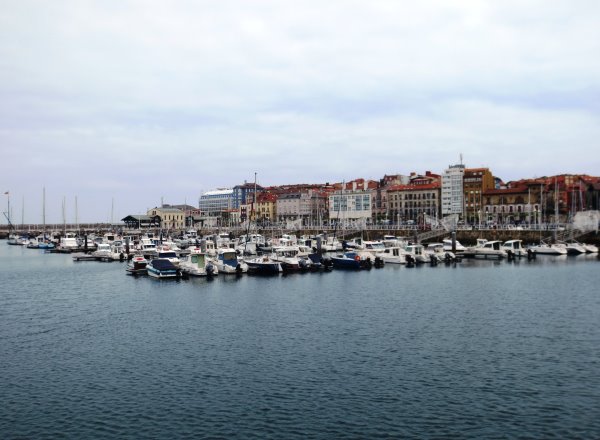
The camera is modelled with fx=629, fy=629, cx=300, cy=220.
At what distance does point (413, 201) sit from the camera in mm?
183750

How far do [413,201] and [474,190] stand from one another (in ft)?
67.8

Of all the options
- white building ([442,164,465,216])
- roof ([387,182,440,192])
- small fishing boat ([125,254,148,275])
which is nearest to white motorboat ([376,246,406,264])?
small fishing boat ([125,254,148,275])

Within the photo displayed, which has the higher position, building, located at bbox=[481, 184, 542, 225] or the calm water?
building, located at bbox=[481, 184, 542, 225]

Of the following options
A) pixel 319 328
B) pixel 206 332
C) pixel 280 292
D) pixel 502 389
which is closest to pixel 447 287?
pixel 280 292

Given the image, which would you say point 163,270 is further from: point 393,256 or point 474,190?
point 474,190

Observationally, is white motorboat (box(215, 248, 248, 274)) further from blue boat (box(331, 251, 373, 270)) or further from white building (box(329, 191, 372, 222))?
white building (box(329, 191, 372, 222))

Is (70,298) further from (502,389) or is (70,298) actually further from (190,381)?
(502,389)

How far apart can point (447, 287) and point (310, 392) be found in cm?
3431

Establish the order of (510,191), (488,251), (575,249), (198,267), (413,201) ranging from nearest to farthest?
(198,267) → (488,251) → (575,249) → (510,191) → (413,201)

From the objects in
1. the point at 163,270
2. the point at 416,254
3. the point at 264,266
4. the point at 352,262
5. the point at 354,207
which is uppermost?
the point at 354,207

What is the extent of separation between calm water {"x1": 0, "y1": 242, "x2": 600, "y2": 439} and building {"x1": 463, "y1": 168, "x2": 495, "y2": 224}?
11448 cm

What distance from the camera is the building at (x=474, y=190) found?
549 feet

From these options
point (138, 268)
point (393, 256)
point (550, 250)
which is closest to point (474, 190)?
point (550, 250)

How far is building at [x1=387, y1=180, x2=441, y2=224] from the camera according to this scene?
584 feet
